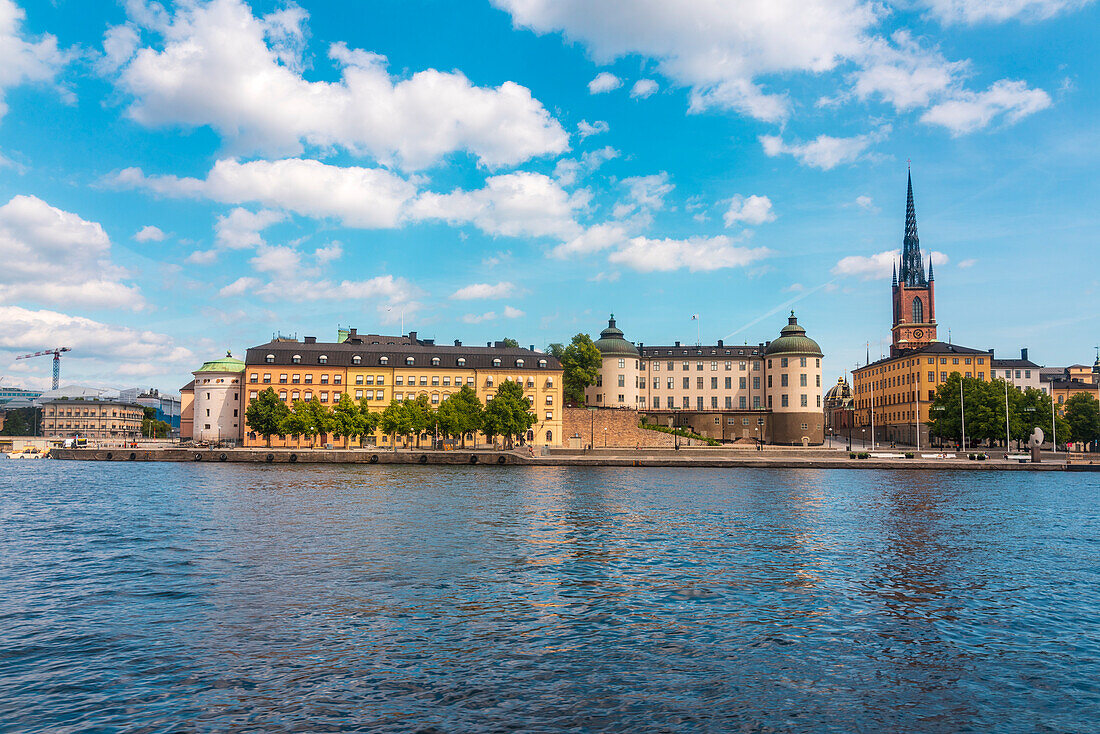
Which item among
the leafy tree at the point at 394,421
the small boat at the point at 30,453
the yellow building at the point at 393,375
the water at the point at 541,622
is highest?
the yellow building at the point at 393,375

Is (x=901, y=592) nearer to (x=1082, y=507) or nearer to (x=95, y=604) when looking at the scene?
(x=95, y=604)

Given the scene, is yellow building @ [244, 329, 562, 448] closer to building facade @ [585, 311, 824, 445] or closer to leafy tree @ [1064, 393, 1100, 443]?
building facade @ [585, 311, 824, 445]

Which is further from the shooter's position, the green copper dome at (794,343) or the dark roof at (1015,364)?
the dark roof at (1015,364)

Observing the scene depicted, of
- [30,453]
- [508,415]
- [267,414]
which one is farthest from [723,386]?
[30,453]

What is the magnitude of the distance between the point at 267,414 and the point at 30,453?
157 feet

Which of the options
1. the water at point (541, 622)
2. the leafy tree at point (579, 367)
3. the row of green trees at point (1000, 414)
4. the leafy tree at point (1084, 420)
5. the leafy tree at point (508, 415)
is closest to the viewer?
the water at point (541, 622)

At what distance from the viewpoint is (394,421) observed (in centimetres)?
10462

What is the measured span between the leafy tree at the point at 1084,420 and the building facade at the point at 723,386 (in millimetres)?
40069

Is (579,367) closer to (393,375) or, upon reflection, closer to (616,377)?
(616,377)

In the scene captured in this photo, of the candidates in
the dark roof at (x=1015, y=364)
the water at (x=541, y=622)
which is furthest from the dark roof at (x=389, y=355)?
the dark roof at (x=1015, y=364)

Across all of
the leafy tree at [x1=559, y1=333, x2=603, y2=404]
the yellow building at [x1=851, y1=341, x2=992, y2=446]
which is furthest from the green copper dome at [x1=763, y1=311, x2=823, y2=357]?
the leafy tree at [x1=559, y1=333, x2=603, y2=404]

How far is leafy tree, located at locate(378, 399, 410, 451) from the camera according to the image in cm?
10457

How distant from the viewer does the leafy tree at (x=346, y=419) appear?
10488 centimetres

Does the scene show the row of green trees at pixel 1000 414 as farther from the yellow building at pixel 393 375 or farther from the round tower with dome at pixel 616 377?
the yellow building at pixel 393 375
